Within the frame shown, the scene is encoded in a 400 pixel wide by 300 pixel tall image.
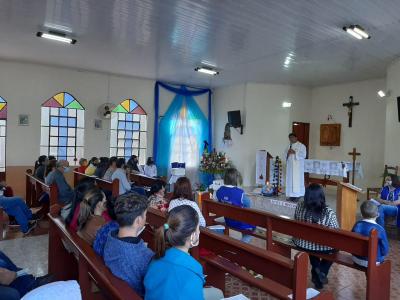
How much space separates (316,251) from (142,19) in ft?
13.2

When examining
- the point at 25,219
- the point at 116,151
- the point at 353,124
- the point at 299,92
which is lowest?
the point at 25,219

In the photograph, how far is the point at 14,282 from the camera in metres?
2.42

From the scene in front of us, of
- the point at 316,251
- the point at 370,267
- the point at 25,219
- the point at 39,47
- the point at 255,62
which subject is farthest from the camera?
the point at 255,62

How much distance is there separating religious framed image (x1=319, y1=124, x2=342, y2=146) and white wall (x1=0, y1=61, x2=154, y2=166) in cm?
587

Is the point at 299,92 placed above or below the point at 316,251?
Answer: above

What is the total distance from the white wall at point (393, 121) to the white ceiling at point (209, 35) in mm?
337

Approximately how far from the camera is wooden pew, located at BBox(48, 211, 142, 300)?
1.64 m

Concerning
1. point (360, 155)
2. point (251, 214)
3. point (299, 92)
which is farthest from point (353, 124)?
point (251, 214)

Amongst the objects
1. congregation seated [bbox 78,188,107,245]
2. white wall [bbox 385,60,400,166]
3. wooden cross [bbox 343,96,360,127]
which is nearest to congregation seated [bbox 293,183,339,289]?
congregation seated [bbox 78,188,107,245]

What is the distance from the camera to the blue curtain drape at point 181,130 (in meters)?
10.2

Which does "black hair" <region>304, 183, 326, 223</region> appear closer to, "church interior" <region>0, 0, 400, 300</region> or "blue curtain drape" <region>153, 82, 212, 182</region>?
"church interior" <region>0, 0, 400, 300</region>

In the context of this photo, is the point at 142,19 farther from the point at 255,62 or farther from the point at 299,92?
the point at 299,92

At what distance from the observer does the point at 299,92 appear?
10695mm

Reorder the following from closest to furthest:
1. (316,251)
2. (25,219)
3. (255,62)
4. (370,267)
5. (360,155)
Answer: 1. (370,267)
2. (316,251)
3. (25,219)
4. (255,62)
5. (360,155)
